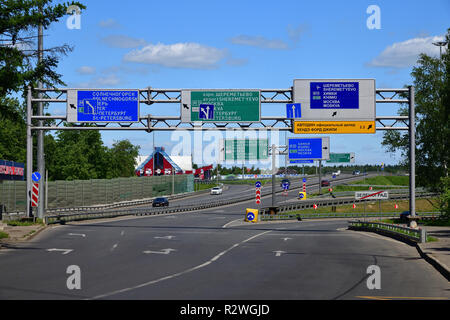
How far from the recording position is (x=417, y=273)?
57.4ft

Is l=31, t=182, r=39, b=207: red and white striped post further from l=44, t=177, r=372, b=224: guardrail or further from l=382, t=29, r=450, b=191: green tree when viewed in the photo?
l=382, t=29, r=450, b=191: green tree

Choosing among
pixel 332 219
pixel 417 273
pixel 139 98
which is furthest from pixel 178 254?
pixel 332 219

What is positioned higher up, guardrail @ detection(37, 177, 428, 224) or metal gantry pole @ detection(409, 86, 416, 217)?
metal gantry pole @ detection(409, 86, 416, 217)

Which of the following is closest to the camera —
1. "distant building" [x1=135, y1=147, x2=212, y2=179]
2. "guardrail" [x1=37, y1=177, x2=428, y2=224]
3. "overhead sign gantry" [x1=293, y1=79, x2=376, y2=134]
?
"overhead sign gantry" [x1=293, y1=79, x2=376, y2=134]

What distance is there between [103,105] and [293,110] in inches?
443

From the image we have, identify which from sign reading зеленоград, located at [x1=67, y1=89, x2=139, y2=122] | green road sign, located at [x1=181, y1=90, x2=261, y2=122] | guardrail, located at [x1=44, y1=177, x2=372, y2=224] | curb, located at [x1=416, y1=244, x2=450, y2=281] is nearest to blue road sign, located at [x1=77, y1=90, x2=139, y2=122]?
sign reading зеленоград, located at [x1=67, y1=89, x2=139, y2=122]

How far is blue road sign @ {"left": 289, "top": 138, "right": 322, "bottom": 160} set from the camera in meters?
79.4

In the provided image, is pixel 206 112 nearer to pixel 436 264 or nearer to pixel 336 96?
pixel 336 96

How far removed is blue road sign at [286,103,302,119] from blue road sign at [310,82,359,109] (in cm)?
76

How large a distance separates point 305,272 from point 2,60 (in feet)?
52.4

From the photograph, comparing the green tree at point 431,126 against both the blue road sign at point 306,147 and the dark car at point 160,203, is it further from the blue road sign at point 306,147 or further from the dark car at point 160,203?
the dark car at point 160,203

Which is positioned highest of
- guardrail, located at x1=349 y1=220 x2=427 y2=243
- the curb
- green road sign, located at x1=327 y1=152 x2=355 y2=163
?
green road sign, located at x1=327 y1=152 x2=355 y2=163

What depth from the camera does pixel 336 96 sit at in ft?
119

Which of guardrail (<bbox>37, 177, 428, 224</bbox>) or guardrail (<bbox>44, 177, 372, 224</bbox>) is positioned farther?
guardrail (<bbox>44, 177, 372, 224</bbox>)
